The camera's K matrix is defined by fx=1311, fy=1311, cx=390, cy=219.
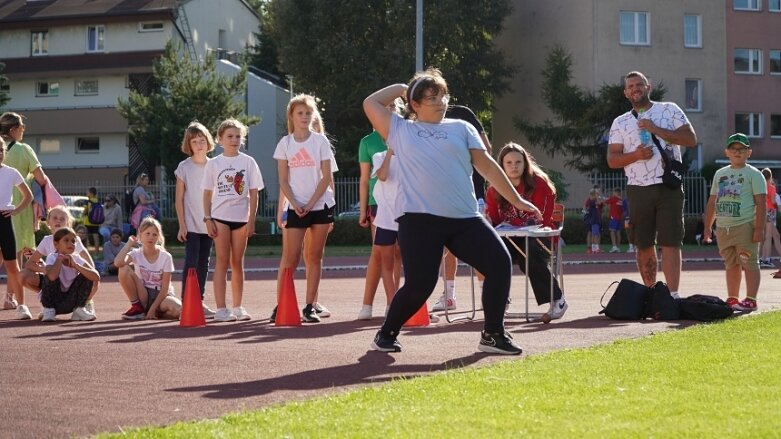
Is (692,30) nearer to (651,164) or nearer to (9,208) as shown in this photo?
(651,164)

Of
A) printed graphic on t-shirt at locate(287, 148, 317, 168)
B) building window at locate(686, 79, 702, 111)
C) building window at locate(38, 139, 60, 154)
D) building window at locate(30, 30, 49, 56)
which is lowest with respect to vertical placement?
printed graphic on t-shirt at locate(287, 148, 317, 168)

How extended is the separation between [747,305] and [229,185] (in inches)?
201

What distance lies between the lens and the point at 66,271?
1288 cm

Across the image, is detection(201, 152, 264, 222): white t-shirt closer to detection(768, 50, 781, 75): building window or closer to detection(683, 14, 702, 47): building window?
detection(683, 14, 702, 47): building window

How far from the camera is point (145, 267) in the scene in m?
13.2

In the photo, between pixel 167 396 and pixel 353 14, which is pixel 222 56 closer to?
pixel 353 14

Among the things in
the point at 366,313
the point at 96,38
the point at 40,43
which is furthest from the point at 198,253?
the point at 40,43

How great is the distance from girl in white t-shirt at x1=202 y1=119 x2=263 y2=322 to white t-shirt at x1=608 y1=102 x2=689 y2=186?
3.56 m

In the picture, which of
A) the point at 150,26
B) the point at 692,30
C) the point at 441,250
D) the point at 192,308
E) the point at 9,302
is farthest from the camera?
the point at 150,26

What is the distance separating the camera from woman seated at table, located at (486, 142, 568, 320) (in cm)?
1218

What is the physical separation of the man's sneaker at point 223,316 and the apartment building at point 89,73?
5447cm

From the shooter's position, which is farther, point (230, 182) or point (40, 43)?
point (40, 43)

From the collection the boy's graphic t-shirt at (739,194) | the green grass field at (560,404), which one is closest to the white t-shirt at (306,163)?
the boy's graphic t-shirt at (739,194)

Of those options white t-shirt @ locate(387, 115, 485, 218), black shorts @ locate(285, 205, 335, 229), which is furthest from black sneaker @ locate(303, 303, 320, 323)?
white t-shirt @ locate(387, 115, 485, 218)
